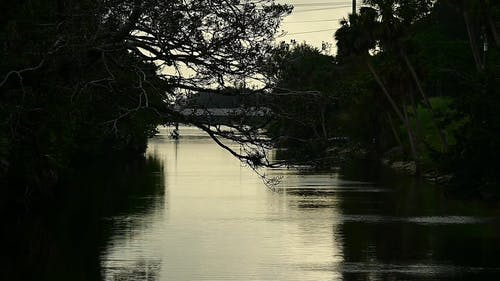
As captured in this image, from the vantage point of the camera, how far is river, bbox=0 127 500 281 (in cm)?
2798

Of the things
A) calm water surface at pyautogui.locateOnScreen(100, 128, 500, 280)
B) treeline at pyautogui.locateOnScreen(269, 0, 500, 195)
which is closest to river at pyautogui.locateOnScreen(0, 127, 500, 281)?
calm water surface at pyautogui.locateOnScreen(100, 128, 500, 280)

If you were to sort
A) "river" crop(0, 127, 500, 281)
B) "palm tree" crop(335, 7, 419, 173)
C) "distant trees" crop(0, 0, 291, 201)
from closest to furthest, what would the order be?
"distant trees" crop(0, 0, 291, 201)
"river" crop(0, 127, 500, 281)
"palm tree" crop(335, 7, 419, 173)

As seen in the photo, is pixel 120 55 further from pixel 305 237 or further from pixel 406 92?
pixel 406 92

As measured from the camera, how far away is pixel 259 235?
3712 cm

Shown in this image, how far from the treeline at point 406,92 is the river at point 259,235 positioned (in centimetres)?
235

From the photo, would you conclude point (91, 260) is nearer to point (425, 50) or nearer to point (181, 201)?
point (181, 201)

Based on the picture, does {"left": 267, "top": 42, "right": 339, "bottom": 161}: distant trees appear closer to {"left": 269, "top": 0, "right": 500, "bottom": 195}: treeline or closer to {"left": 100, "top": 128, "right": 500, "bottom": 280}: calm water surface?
{"left": 269, "top": 0, "right": 500, "bottom": 195}: treeline

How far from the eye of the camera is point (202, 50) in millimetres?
19172

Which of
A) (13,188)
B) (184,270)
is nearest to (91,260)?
(184,270)

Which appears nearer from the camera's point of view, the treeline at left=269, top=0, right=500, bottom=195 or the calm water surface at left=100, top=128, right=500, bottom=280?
the treeline at left=269, top=0, right=500, bottom=195

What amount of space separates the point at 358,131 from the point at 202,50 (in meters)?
83.0

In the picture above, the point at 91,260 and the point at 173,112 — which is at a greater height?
the point at 173,112

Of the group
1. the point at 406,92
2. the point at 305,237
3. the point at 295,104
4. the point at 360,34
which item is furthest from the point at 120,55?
the point at 406,92

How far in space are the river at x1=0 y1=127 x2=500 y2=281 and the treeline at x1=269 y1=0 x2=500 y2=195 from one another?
Answer: 235 cm
